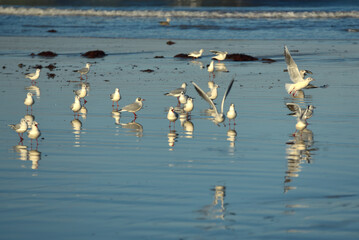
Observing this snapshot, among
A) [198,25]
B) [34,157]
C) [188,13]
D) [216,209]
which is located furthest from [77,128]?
[188,13]

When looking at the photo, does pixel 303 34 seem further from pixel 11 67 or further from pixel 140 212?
pixel 140 212

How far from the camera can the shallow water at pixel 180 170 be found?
20.6 ft

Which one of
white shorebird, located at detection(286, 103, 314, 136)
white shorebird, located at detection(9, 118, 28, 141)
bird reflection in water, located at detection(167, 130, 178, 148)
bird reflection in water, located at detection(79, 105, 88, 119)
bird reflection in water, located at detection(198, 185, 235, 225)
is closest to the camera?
bird reflection in water, located at detection(198, 185, 235, 225)

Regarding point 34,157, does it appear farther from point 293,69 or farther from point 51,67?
point 51,67

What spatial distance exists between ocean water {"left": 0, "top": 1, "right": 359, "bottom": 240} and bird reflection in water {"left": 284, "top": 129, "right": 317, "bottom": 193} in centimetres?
2

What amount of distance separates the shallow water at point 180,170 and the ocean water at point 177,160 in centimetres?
2

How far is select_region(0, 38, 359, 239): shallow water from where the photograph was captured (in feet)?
20.6

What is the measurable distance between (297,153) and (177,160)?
1766mm

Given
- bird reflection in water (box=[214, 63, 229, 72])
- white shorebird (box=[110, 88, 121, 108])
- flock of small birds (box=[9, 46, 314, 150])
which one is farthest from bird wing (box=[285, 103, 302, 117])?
bird reflection in water (box=[214, 63, 229, 72])

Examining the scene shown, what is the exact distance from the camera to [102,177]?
26.1 ft

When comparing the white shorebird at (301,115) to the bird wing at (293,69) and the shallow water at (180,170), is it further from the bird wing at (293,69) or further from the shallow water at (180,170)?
the bird wing at (293,69)

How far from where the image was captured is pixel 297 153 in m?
9.36

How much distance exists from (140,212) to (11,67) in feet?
46.4

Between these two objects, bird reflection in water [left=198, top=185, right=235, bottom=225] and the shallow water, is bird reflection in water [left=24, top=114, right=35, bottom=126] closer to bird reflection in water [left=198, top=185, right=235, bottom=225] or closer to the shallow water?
the shallow water
